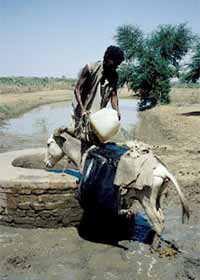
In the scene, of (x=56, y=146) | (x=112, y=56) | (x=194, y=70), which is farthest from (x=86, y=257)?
(x=194, y=70)

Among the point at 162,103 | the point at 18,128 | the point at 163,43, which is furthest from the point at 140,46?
the point at 18,128

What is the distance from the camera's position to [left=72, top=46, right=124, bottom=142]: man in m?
5.62

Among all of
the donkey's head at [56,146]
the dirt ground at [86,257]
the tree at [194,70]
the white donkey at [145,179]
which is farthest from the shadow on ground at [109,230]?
the tree at [194,70]

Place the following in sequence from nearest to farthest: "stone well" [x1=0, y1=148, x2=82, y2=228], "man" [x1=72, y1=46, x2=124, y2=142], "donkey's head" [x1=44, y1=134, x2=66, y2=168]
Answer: "man" [x1=72, y1=46, x2=124, y2=142] → "stone well" [x1=0, y1=148, x2=82, y2=228] → "donkey's head" [x1=44, y1=134, x2=66, y2=168]

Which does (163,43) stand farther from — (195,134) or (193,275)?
(193,275)

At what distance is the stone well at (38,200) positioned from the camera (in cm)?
581

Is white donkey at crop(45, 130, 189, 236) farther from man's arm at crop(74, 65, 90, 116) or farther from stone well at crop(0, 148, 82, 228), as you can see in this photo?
stone well at crop(0, 148, 82, 228)

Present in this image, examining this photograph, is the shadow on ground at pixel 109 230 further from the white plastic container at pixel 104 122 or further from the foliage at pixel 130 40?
the foliage at pixel 130 40

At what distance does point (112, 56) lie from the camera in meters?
5.37

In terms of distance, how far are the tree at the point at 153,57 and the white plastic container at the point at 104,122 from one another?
28.5 m

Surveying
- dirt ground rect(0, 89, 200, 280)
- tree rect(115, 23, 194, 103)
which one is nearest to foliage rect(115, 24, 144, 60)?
→ tree rect(115, 23, 194, 103)

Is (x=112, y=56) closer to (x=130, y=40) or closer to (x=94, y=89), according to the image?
(x=94, y=89)

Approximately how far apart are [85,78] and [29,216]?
A: 2.00m

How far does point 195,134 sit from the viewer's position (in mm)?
16984
